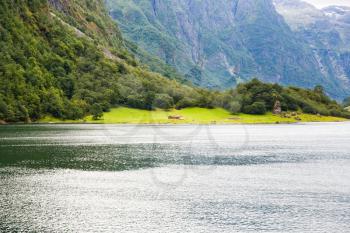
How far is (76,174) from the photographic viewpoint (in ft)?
346

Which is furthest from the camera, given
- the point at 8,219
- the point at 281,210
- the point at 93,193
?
the point at 93,193

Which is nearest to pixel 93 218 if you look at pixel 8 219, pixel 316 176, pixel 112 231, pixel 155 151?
pixel 112 231

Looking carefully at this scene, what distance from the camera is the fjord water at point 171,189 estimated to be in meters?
67.1

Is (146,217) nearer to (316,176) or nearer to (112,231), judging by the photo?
(112,231)

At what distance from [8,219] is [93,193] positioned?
2134cm

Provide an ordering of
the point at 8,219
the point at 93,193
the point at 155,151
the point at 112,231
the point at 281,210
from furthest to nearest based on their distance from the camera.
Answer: the point at 155,151, the point at 93,193, the point at 281,210, the point at 8,219, the point at 112,231

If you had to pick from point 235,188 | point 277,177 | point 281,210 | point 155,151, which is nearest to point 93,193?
point 235,188

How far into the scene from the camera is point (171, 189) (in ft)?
297

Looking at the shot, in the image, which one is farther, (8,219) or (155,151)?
(155,151)

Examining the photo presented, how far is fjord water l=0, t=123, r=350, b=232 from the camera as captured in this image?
220 ft

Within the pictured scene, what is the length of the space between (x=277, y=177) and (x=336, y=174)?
15066 millimetres

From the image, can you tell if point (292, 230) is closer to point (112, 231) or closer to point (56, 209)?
point (112, 231)

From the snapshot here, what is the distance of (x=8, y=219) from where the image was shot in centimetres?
6775

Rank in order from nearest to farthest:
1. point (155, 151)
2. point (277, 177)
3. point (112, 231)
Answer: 1. point (112, 231)
2. point (277, 177)
3. point (155, 151)
